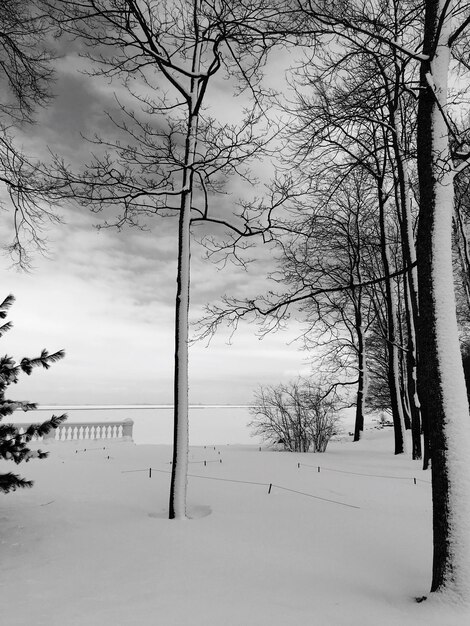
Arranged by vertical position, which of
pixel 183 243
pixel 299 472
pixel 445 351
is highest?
pixel 183 243

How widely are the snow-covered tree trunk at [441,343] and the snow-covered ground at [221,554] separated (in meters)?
0.51

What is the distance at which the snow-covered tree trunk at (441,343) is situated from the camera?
3561 millimetres

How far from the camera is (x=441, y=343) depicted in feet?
12.8

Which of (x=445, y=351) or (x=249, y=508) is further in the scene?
(x=249, y=508)

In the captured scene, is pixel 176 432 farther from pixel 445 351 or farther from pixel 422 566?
pixel 445 351

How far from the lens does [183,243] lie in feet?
22.2

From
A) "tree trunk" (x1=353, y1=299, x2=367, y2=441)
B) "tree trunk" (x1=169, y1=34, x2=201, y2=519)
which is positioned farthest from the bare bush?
"tree trunk" (x1=169, y1=34, x2=201, y2=519)

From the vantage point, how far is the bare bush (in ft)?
49.8

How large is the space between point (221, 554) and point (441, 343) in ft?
10.2

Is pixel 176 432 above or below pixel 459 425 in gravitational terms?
below

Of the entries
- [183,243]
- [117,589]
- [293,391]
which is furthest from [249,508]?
[293,391]

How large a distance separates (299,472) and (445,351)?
20.5 feet

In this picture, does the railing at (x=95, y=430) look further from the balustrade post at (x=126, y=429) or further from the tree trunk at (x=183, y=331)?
the tree trunk at (x=183, y=331)

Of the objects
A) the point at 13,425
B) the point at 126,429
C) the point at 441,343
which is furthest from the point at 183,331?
the point at 126,429
